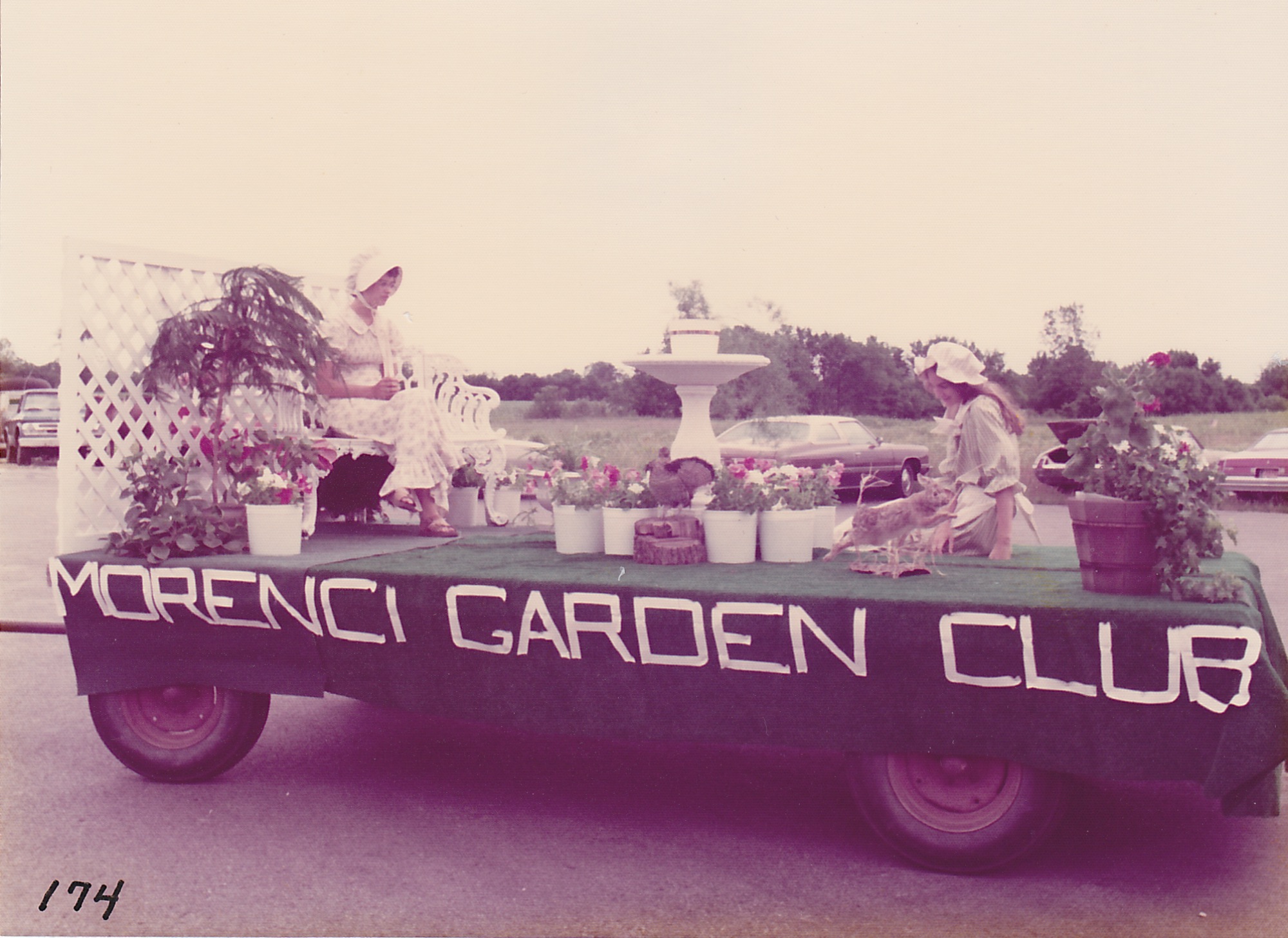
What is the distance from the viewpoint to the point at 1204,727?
3.36 metres

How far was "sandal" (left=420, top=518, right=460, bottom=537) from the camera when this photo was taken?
19.2 ft

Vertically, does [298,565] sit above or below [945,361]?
below

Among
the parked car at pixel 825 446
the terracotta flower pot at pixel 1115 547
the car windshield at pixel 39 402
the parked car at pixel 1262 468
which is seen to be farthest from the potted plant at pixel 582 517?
the car windshield at pixel 39 402

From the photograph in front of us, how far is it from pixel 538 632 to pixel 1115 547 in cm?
192

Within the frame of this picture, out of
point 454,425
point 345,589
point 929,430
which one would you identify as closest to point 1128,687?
point 345,589

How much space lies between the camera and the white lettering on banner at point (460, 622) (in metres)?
4.10

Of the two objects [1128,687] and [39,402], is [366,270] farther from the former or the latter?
[39,402]

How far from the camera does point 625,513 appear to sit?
191 inches

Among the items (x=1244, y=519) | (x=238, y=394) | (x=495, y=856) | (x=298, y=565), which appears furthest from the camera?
(x=1244, y=519)

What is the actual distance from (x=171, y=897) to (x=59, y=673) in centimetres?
366

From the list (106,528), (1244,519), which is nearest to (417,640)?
(106,528)

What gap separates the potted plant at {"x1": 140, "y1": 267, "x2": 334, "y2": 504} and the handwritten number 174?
2.03m

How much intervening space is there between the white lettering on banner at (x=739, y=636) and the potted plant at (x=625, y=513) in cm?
107

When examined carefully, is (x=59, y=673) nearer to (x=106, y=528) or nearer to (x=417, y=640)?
(x=106, y=528)
